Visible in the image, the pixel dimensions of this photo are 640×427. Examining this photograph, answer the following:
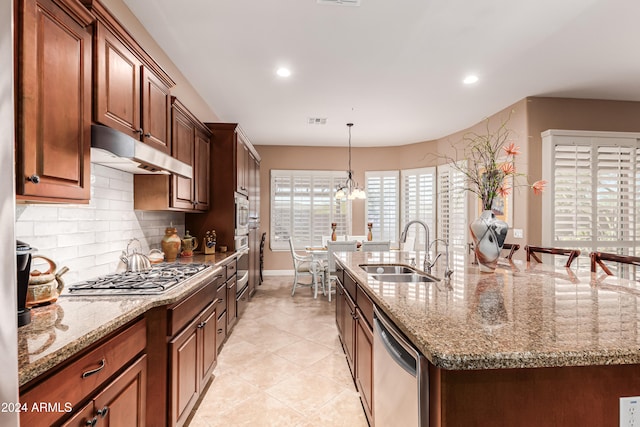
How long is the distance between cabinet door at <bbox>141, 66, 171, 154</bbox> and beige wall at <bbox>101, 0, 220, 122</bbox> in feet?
1.26

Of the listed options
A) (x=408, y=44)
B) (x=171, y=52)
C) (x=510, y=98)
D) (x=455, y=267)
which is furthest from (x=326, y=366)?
(x=510, y=98)

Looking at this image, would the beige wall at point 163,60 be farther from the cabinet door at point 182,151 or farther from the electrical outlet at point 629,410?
the electrical outlet at point 629,410

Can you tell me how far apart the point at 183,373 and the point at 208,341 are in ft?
1.69

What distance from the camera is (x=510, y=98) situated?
4.05m

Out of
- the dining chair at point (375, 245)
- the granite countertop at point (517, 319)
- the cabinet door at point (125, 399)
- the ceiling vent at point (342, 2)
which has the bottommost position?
the cabinet door at point (125, 399)

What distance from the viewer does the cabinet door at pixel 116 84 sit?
1544mm

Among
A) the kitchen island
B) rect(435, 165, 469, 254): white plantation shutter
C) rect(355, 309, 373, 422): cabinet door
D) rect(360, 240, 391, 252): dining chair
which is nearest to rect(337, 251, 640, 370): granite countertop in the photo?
the kitchen island

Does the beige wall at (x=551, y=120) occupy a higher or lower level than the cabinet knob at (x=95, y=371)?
higher

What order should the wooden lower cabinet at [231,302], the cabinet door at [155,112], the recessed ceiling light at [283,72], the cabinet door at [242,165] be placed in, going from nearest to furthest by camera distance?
the cabinet door at [155,112] → the wooden lower cabinet at [231,302] → the recessed ceiling light at [283,72] → the cabinet door at [242,165]

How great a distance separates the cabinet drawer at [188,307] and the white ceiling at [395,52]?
6.77 feet

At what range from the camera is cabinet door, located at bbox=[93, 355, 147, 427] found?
118cm

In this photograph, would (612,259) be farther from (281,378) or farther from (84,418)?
(84,418)

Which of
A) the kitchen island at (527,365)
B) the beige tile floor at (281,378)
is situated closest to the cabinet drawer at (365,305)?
the kitchen island at (527,365)

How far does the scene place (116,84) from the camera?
5.54ft
